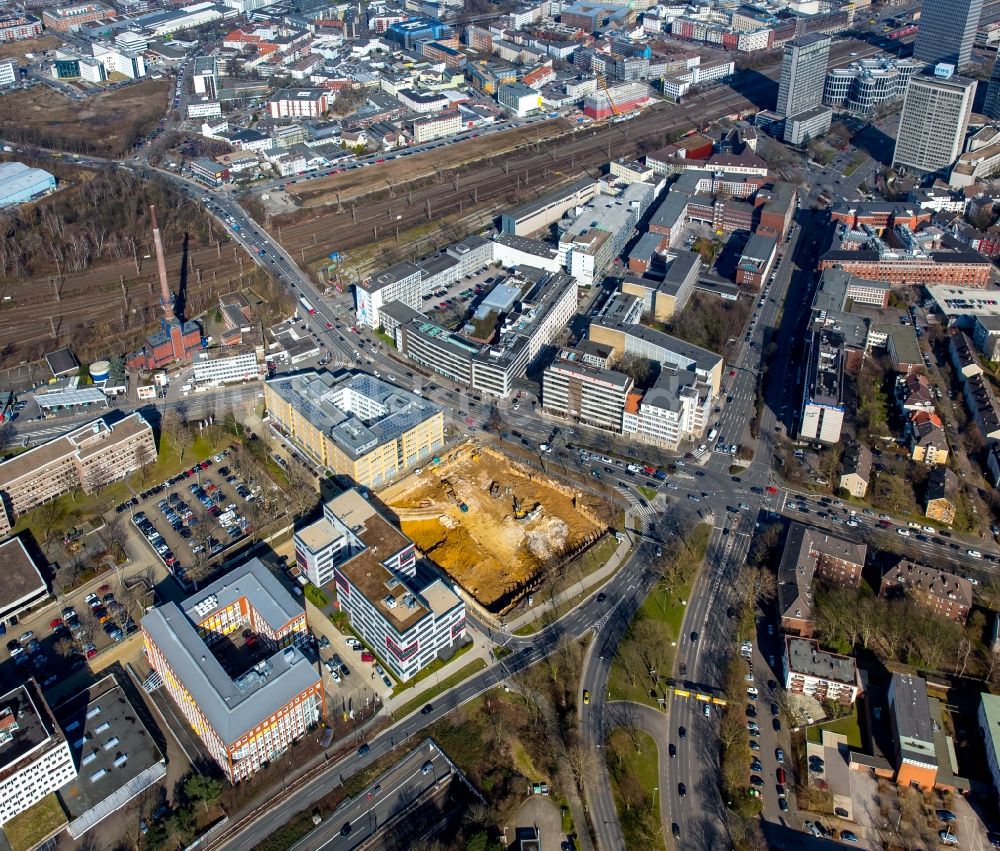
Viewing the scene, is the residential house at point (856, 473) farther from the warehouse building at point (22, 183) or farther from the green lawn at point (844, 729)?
the warehouse building at point (22, 183)

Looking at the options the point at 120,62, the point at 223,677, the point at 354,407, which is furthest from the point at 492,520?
the point at 120,62

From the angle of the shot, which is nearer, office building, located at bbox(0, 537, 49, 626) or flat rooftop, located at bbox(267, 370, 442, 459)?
office building, located at bbox(0, 537, 49, 626)

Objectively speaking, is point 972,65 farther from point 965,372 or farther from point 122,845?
point 122,845

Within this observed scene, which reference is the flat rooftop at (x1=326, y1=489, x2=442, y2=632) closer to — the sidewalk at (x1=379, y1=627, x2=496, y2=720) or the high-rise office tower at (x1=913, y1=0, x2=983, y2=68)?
the sidewalk at (x1=379, y1=627, x2=496, y2=720)

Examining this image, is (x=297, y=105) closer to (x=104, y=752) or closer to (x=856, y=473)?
(x=856, y=473)

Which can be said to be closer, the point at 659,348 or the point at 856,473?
the point at 856,473

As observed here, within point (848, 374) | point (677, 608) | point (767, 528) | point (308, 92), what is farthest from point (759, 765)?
point (308, 92)

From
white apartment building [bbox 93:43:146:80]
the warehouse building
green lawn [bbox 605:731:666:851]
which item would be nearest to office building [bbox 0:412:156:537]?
green lawn [bbox 605:731:666:851]
